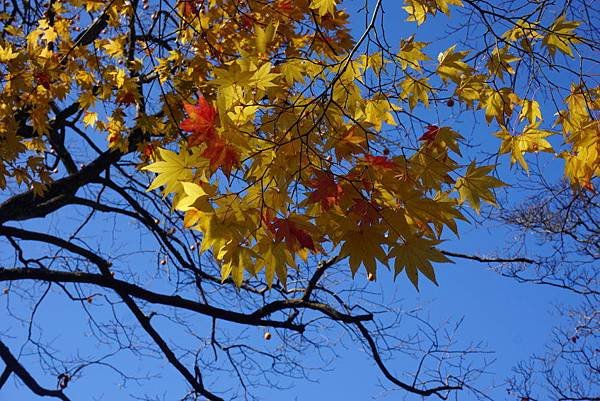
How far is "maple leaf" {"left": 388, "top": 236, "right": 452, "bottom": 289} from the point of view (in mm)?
1702

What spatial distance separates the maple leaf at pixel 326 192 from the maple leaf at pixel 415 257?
240mm

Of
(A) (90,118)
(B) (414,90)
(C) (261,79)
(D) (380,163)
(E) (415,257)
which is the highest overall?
(A) (90,118)

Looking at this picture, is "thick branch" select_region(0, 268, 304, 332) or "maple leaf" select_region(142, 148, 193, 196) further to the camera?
"thick branch" select_region(0, 268, 304, 332)

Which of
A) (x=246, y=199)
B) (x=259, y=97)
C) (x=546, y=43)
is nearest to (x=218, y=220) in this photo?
(x=246, y=199)

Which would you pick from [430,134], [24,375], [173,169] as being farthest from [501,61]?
[24,375]

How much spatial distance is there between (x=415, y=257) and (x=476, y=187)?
0.37 metres

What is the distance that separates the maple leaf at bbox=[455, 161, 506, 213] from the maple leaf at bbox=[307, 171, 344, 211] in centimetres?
35

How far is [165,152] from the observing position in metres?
1.77

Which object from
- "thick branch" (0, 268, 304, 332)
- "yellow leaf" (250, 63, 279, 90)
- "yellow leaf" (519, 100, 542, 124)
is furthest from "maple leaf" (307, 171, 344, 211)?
"thick branch" (0, 268, 304, 332)

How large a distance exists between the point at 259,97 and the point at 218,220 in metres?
0.40

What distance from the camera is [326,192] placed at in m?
1.87

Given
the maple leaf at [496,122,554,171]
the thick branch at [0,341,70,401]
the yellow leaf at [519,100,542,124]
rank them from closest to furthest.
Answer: the maple leaf at [496,122,554,171], the yellow leaf at [519,100,542,124], the thick branch at [0,341,70,401]

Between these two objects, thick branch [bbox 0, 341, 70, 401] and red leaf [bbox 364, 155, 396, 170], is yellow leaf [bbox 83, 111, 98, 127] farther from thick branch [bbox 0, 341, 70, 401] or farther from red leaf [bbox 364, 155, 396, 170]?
red leaf [bbox 364, 155, 396, 170]

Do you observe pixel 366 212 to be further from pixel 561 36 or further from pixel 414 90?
pixel 561 36
